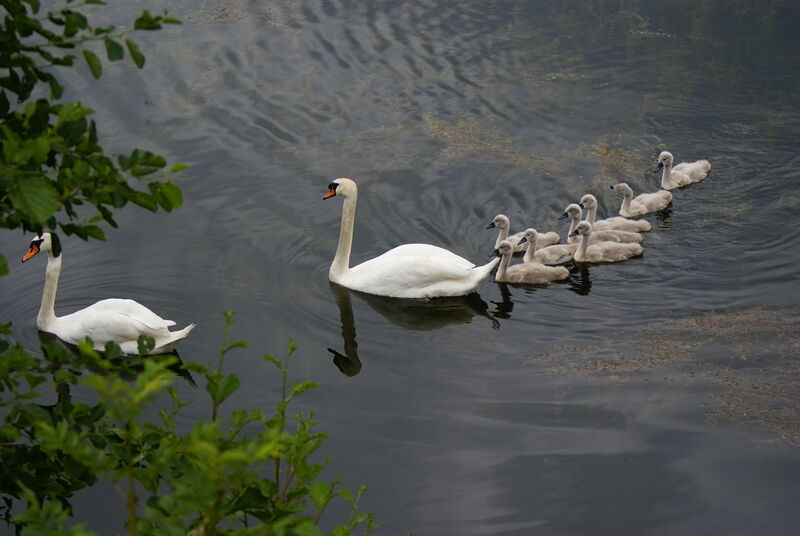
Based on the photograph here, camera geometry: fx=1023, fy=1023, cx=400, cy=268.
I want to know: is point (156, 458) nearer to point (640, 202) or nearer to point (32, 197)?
point (32, 197)

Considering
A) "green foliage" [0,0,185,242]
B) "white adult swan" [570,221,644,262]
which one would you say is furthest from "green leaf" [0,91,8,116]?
"white adult swan" [570,221,644,262]

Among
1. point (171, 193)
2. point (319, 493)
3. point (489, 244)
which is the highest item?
point (171, 193)

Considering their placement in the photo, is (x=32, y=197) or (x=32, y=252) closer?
(x=32, y=197)

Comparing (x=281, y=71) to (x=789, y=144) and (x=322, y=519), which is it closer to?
(x=789, y=144)

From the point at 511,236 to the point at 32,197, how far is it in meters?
7.45

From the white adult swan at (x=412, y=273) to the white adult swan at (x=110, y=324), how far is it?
1757 millimetres

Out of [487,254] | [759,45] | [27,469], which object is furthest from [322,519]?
[759,45]

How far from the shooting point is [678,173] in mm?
11141

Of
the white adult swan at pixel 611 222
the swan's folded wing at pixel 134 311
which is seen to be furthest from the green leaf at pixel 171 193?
the white adult swan at pixel 611 222

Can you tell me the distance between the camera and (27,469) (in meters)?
3.98

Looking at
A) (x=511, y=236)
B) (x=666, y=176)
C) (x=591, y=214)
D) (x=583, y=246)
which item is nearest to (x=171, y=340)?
(x=511, y=236)

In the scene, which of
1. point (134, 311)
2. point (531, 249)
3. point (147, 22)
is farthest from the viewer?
point (531, 249)

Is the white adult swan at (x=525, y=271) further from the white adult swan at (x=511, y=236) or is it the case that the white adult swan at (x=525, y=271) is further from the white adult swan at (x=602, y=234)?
the white adult swan at (x=602, y=234)

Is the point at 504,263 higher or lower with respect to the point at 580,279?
higher
